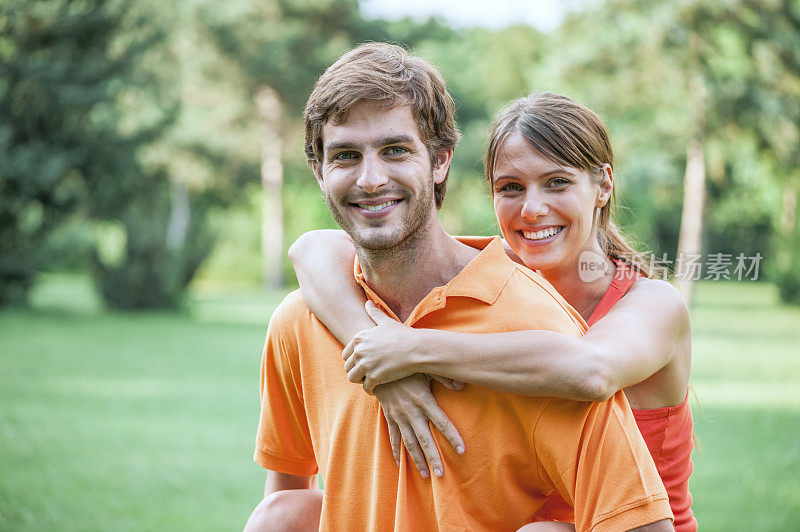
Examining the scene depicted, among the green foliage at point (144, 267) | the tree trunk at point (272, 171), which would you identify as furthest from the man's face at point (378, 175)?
the tree trunk at point (272, 171)

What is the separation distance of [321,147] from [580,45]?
59.9ft

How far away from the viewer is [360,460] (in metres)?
2.33

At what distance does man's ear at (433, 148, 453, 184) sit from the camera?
2.47m

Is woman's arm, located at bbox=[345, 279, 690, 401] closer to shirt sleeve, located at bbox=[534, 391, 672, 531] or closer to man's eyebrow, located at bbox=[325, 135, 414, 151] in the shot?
shirt sleeve, located at bbox=[534, 391, 672, 531]

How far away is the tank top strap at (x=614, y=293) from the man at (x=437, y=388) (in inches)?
22.5

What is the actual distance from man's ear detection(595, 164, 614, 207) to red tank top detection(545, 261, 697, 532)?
1.20ft

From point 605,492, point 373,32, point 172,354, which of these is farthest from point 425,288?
point 373,32

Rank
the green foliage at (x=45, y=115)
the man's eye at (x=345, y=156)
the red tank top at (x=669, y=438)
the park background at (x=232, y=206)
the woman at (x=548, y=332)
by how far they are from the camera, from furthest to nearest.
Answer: the green foliage at (x=45, y=115) < the park background at (x=232, y=206) < the red tank top at (x=669, y=438) < the man's eye at (x=345, y=156) < the woman at (x=548, y=332)

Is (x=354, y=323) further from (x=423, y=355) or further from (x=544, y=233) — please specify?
(x=544, y=233)

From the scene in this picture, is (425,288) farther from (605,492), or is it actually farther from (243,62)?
(243,62)

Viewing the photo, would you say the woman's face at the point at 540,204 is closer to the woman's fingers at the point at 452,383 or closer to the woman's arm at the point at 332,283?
the woman's arm at the point at 332,283

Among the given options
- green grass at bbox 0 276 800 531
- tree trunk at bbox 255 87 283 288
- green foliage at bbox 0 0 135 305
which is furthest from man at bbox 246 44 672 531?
tree trunk at bbox 255 87 283 288

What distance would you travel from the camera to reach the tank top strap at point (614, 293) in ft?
9.55

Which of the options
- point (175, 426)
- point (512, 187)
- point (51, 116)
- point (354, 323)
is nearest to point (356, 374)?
point (354, 323)
